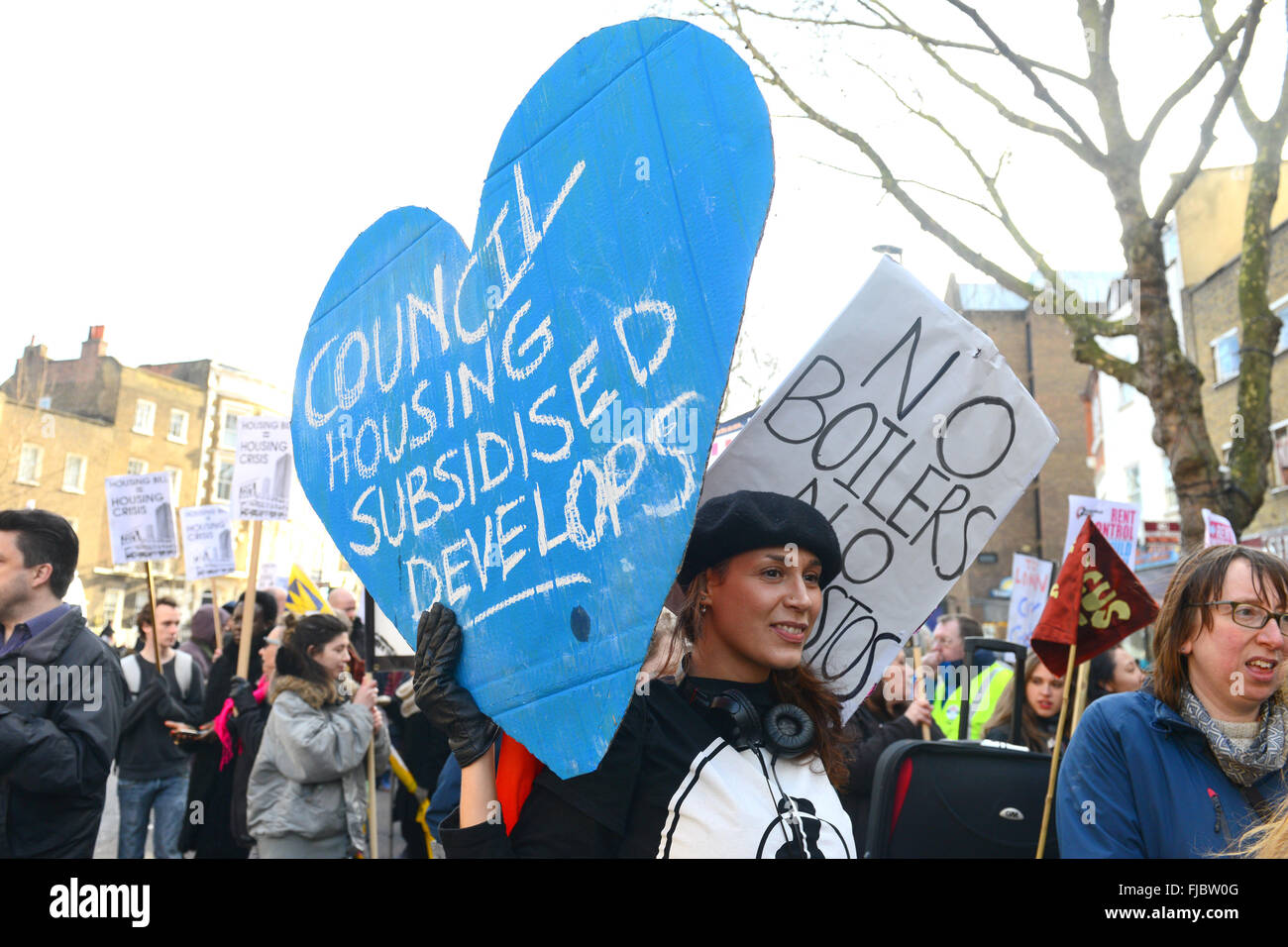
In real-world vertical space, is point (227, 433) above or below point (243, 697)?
above

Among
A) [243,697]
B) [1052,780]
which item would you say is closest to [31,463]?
[243,697]

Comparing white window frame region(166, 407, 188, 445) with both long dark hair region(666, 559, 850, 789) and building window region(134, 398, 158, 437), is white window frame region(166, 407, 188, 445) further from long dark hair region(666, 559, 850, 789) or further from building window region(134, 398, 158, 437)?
long dark hair region(666, 559, 850, 789)

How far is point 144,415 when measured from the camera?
137ft

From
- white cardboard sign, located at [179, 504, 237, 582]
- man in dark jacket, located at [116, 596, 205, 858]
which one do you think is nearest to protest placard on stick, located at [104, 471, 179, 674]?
man in dark jacket, located at [116, 596, 205, 858]

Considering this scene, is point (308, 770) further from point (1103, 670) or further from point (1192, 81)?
point (1192, 81)

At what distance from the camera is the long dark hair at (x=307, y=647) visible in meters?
5.04

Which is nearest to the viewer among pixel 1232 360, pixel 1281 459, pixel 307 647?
pixel 307 647

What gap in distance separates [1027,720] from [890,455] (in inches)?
112

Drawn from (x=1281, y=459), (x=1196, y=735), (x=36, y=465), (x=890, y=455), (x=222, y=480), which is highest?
(x=222, y=480)

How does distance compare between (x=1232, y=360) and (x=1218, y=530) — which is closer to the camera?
(x=1218, y=530)

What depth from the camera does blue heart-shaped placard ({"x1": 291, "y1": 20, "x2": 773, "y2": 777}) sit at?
178 centimetres
